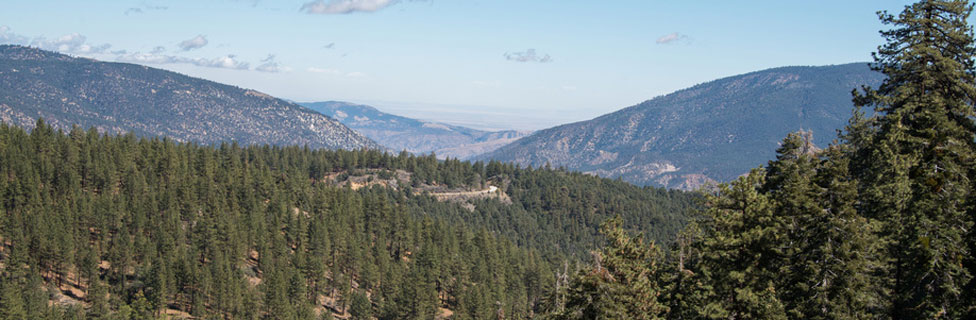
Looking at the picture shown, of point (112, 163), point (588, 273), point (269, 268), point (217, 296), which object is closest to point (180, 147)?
point (112, 163)

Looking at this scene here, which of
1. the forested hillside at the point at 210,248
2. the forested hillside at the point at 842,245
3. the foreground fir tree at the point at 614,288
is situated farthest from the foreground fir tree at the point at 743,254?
the forested hillside at the point at 210,248

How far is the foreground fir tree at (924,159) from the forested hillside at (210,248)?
42.3 meters

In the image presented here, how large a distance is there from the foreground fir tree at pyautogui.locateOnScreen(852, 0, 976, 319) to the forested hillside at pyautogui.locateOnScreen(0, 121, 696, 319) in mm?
42315

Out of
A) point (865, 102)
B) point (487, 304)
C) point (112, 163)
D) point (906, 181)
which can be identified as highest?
point (865, 102)

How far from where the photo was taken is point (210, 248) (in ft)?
316

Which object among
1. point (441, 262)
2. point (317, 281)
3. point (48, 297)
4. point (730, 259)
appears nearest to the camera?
point (730, 259)

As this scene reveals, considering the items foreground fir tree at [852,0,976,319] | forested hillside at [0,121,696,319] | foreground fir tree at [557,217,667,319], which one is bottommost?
forested hillside at [0,121,696,319]

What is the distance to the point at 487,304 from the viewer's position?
91.1 metres

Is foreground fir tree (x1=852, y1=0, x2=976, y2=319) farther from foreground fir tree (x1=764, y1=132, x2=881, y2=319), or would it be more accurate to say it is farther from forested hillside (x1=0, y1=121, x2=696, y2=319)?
forested hillside (x1=0, y1=121, x2=696, y2=319)

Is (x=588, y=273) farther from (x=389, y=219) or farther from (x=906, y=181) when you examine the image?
(x=389, y=219)

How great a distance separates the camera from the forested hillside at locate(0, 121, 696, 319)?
80.8 meters

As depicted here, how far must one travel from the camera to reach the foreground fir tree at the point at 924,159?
23734 mm

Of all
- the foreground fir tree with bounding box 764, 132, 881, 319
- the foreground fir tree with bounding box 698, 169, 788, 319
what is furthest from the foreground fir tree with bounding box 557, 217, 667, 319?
the foreground fir tree with bounding box 764, 132, 881, 319

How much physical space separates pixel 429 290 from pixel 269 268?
23.8 metres
